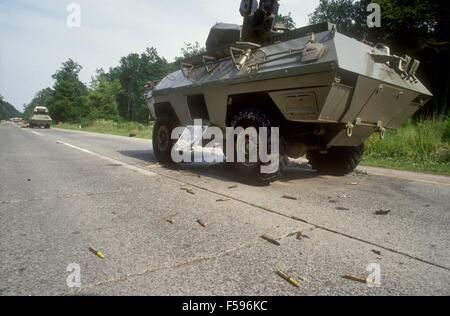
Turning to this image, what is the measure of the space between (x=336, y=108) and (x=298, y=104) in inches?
18.5

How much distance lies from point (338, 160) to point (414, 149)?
4.53 meters

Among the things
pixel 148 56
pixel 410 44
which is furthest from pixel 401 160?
pixel 148 56

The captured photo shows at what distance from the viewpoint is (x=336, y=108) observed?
14.1 ft

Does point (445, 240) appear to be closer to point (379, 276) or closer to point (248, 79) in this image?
point (379, 276)

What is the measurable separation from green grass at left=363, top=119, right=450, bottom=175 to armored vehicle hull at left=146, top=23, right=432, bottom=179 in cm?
311

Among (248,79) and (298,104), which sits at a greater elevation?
(248,79)

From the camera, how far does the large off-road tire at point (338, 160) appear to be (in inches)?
241

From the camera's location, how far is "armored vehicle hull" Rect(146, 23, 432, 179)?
417 centimetres

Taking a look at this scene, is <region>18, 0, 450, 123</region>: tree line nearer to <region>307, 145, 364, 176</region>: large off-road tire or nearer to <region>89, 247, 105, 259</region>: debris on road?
<region>307, 145, 364, 176</region>: large off-road tire

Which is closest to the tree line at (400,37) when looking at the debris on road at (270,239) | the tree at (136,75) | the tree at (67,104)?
the tree at (67,104)

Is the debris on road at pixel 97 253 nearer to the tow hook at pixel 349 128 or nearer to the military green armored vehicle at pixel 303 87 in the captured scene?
the military green armored vehicle at pixel 303 87

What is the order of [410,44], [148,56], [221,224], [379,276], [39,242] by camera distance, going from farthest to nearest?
[148,56]
[410,44]
[221,224]
[39,242]
[379,276]

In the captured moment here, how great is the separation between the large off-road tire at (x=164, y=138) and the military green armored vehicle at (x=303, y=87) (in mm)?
427
